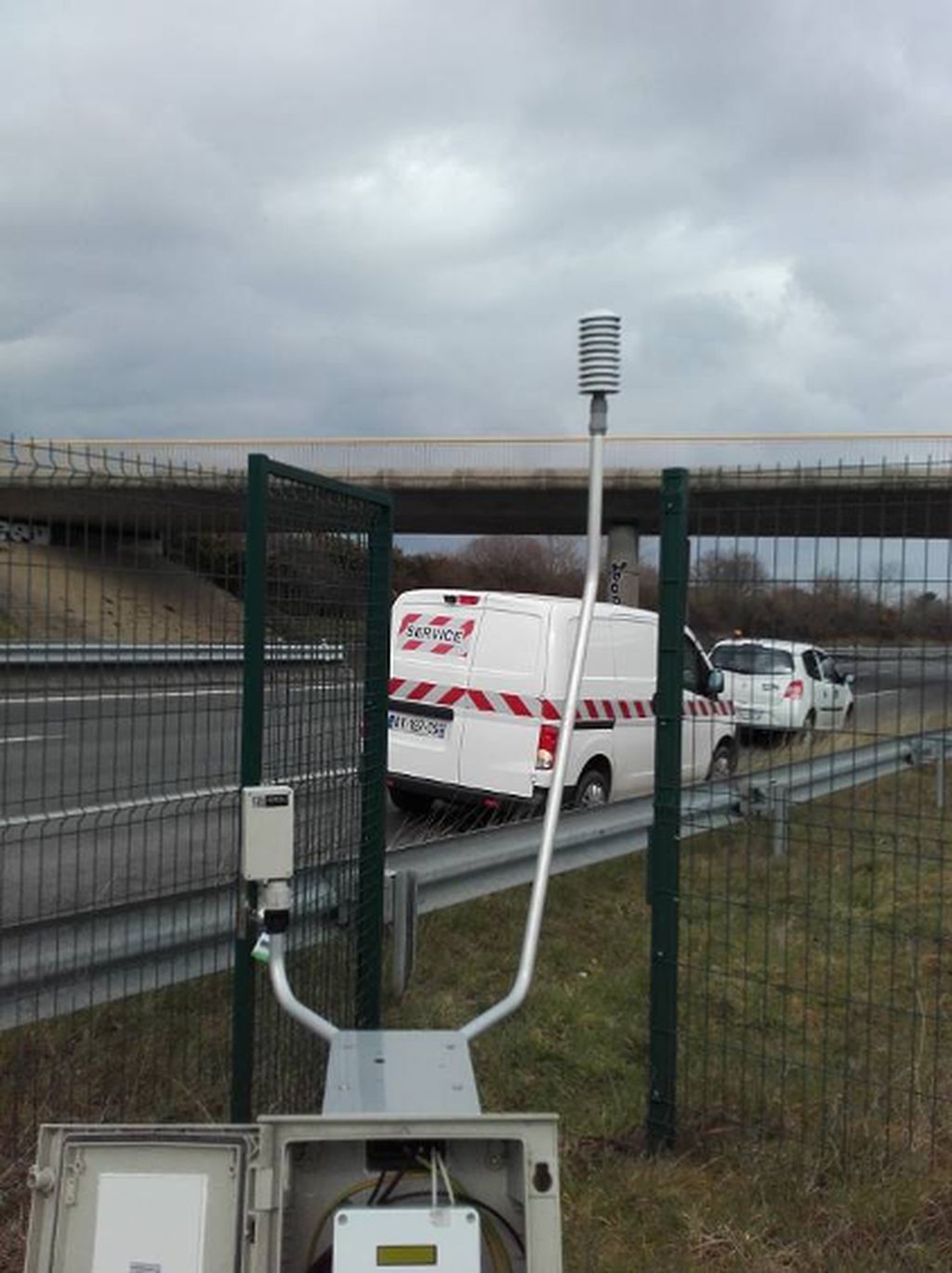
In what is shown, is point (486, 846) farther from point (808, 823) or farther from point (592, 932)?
point (808, 823)

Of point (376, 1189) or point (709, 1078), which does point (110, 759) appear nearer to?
point (376, 1189)

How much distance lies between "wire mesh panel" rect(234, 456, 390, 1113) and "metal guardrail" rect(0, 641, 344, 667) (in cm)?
3

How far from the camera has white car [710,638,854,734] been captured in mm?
3955

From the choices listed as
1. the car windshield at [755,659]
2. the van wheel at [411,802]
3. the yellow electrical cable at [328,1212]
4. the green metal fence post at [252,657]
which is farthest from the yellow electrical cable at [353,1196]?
Result: the van wheel at [411,802]

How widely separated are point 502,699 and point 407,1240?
734 cm

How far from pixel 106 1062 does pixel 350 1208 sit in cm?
239

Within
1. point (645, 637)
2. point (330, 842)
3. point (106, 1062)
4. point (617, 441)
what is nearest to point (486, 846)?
point (330, 842)

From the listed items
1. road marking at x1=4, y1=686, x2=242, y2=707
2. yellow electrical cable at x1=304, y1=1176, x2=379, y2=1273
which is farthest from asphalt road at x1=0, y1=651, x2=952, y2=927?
yellow electrical cable at x1=304, y1=1176, x2=379, y2=1273

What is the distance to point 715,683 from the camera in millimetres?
4633

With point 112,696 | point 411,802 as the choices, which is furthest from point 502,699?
point 112,696

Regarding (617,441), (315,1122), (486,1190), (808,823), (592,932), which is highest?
(617,441)

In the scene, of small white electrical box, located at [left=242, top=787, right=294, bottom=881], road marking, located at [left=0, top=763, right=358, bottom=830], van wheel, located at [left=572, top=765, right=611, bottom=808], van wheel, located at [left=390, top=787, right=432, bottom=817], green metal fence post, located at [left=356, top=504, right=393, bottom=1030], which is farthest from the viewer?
van wheel, located at [left=390, top=787, right=432, bottom=817]

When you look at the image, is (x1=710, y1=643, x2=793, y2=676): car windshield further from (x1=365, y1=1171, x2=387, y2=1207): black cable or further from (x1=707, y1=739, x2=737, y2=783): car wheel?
(x1=365, y1=1171, x2=387, y2=1207): black cable

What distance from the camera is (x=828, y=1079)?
15.1 ft
